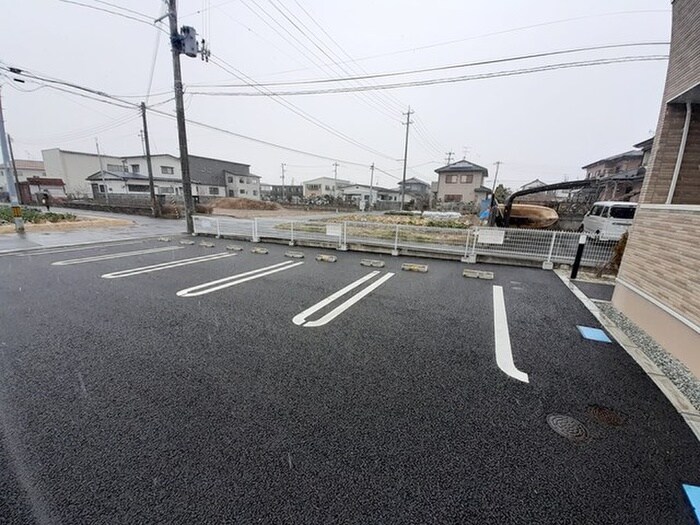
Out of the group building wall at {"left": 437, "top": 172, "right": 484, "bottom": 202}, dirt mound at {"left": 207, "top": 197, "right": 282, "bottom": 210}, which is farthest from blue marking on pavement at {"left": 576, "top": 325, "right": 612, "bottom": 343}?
building wall at {"left": 437, "top": 172, "right": 484, "bottom": 202}

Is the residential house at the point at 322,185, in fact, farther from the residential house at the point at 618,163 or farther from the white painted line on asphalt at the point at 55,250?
the white painted line on asphalt at the point at 55,250

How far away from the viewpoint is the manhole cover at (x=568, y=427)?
6.50ft

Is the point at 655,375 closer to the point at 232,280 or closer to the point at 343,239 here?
the point at 232,280

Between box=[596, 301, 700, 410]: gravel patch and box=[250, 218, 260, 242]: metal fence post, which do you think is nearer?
box=[596, 301, 700, 410]: gravel patch

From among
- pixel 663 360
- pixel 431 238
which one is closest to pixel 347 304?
pixel 663 360

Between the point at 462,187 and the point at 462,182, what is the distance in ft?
1.70

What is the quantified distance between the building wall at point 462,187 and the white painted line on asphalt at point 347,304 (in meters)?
27.4

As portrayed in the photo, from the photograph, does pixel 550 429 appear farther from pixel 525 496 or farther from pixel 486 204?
pixel 486 204

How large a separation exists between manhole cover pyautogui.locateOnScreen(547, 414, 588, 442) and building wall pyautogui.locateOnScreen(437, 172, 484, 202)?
101 feet

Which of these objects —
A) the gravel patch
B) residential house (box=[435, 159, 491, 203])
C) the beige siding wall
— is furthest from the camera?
residential house (box=[435, 159, 491, 203])

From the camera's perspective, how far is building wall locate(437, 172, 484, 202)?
97.0 ft

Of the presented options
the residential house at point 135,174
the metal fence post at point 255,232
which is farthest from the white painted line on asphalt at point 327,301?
the residential house at point 135,174

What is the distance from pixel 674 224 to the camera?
3.32 meters

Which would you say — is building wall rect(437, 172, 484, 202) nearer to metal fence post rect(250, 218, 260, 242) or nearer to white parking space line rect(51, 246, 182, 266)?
metal fence post rect(250, 218, 260, 242)
